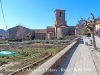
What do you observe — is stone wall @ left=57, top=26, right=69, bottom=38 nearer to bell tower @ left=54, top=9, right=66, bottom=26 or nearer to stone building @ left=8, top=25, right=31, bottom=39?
bell tower @ left=54, top=9, right=66, bottom=26

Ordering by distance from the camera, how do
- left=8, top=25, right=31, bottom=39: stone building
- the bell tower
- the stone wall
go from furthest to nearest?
the bell tower → left=8, top=25, right=31, bottom=39: stone building → the stone wall

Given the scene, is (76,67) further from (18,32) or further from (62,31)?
(18,32)

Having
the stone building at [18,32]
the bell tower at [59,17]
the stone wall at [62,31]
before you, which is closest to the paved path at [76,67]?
the stone wall at [62,31]

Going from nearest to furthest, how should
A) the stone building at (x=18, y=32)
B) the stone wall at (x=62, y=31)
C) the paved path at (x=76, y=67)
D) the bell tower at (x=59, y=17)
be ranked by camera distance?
1. the paved path at (x=76, y=67)
2. the stone wall at (x=62, y=31)
3. the stone building at (x=18, y=32)
4. the bell tower at (x=59, y=17)

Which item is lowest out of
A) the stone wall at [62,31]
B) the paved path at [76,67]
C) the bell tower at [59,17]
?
the paved path at [76,67]

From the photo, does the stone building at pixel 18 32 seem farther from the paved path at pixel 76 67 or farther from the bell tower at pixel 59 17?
the paved path at pixel 76 67

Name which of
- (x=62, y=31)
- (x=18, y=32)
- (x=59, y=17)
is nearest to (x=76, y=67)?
(x=62, y=31)

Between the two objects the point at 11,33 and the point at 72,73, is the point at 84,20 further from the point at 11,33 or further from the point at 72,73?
the point at 11,33

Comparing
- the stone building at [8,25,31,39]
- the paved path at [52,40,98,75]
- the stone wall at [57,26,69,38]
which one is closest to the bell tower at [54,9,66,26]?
the stone wall at [57,26,69,38]

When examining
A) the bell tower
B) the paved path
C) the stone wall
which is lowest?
the paved path

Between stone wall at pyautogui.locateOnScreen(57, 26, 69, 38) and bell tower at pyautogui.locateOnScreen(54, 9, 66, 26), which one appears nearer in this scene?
stone wall at pyautogui.locateOnScreen(57, 26, 69, 38)

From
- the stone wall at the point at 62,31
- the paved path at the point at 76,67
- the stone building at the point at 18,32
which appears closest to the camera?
the paved path at the point at 76,67

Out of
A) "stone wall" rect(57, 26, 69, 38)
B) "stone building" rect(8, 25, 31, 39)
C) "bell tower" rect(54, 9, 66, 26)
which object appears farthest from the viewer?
"bell tower" rect(54, 9, 66, 26)

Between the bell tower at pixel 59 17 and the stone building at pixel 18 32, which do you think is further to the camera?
the bell tower at pixel 59 17
